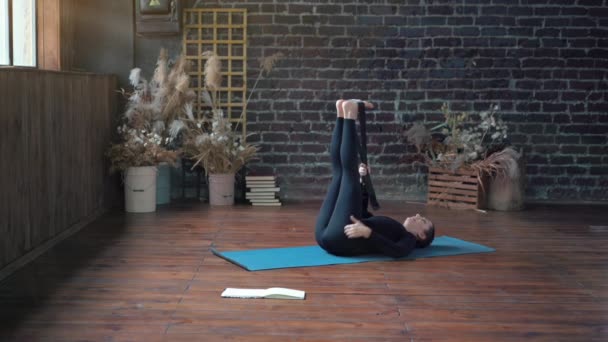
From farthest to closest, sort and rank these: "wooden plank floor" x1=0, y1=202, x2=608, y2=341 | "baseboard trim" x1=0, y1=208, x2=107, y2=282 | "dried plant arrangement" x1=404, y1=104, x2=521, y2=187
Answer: "dried plant arrangement" x1=404, y1=104, x2=521, y2=187 < "baseboard trim" x1=0, y1=208, x2=107, y2=282 < "wooden plank floor" x1=0, y1=202, x2=608, y2=341

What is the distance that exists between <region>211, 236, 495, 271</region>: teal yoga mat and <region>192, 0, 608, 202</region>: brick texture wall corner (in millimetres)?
2758

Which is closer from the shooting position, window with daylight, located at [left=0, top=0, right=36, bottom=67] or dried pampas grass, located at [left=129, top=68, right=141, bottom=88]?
window with daylight, located at [left=0, top=0, right=36, bottom=67]

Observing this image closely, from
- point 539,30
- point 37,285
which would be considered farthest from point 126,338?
point 539,30

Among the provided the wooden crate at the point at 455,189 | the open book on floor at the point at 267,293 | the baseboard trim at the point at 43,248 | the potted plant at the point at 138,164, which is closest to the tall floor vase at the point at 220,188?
the potted plant at the point at 138,164

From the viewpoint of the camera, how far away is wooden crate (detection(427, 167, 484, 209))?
25.5 ft

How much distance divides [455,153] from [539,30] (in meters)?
1.69

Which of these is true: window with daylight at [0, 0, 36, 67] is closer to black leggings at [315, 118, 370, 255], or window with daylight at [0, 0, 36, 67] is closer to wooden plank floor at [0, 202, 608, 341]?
wooden plank floor at [0, 202, 608, 341]

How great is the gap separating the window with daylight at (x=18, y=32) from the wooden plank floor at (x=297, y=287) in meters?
1.51

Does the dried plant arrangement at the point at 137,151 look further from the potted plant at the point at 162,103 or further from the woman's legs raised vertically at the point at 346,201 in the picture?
the woman's legs raised vertically at the point at 346,201

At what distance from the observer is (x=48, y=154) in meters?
5.51

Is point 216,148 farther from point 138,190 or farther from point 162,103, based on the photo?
point 138,190

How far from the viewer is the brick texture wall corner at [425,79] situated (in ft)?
27.2

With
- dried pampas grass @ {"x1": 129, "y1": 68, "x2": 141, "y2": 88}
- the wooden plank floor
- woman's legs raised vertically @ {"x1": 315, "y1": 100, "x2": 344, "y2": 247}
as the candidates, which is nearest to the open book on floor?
the wooden plank floor

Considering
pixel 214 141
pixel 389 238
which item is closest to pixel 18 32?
pixel 214 141
